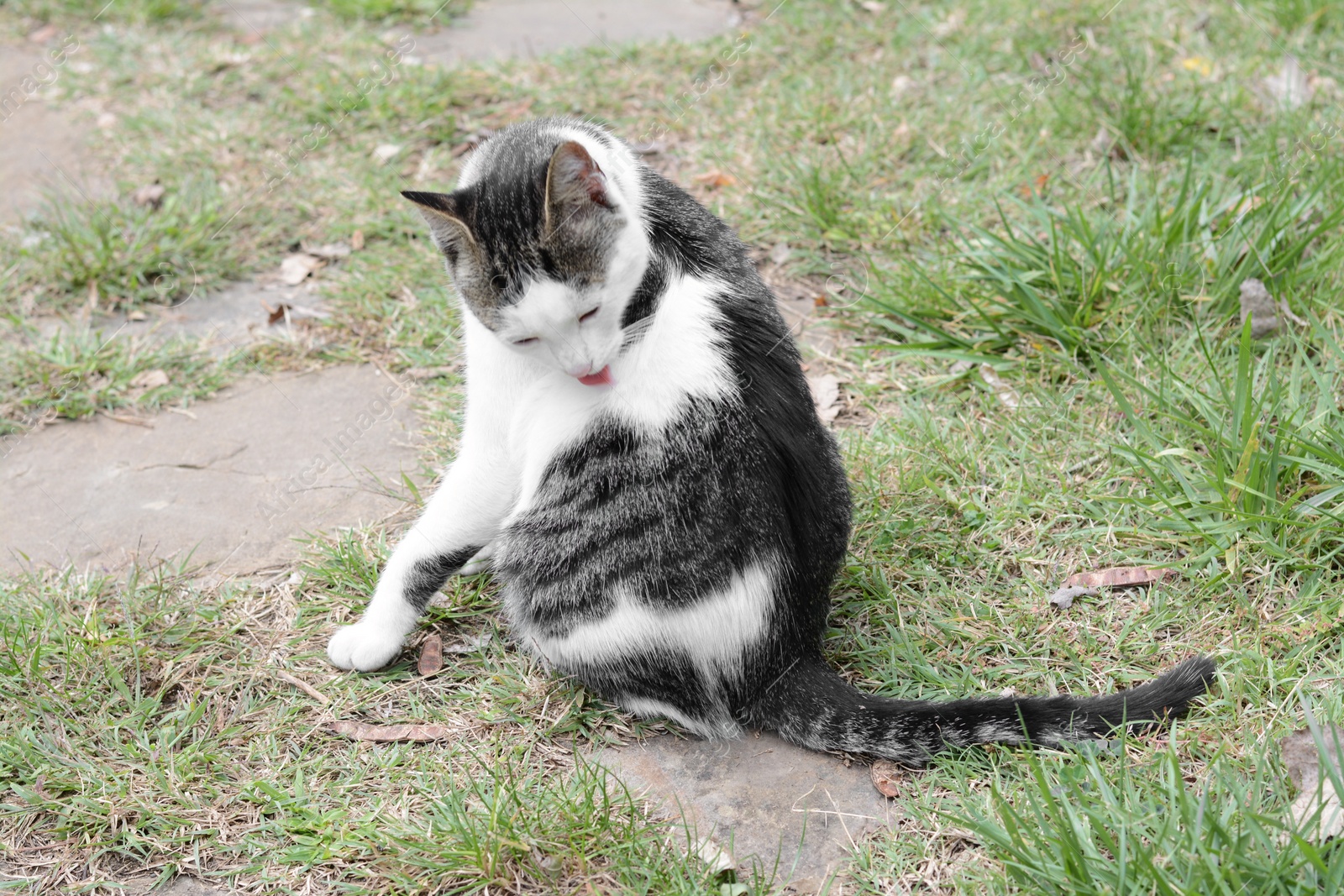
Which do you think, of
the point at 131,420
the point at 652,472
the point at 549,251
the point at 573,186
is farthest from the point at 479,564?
the point at 131,420

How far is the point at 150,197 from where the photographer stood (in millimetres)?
4160

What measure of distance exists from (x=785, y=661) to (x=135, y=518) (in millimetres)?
1950

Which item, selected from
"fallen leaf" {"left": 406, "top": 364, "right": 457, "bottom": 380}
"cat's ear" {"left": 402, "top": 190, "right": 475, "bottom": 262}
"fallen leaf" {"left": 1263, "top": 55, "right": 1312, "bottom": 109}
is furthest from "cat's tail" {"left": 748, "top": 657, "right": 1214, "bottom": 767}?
"fallen leaf" {"left": 1263, "top": 55, "right": 1312, "bottom": 109}

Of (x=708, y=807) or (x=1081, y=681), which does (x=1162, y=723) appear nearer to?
(x=1081, y=681)

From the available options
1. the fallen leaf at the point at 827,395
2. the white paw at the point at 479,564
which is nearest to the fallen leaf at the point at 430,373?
the white paw at the point at 479,564

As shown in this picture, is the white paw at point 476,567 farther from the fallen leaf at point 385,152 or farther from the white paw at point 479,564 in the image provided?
the fallen leaf at point 385,152

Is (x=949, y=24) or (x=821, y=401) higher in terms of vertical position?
(x=949, y=24)

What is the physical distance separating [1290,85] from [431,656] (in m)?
3.97

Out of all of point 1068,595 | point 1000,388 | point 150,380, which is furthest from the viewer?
point 150,380

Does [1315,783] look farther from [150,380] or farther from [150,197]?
[150,197]

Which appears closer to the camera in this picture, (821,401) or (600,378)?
(600,378)

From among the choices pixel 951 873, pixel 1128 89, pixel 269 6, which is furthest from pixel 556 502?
pixel 269 6

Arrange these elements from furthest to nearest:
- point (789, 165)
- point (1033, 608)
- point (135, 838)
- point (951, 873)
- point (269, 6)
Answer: point (269, 6)
point (789, 165)
point (1033, 608)
point (135, 838)
point (951, 873)

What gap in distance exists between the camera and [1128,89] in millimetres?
3908
